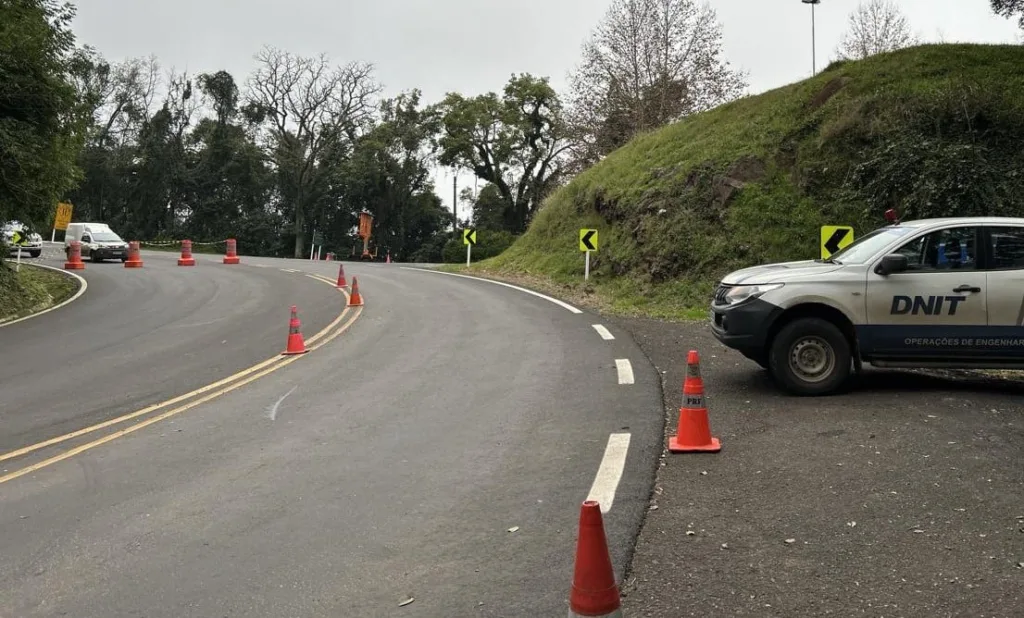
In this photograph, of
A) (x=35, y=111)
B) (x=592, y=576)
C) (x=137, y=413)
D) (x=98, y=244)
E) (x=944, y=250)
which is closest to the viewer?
(x=592, y=576)

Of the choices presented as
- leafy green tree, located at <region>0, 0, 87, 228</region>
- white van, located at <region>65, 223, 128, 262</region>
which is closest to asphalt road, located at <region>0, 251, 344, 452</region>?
leafy green tree, located at <region>0, 0, 87, 228</region>

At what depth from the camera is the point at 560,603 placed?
3.90m

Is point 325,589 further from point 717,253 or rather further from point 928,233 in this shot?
point 717,253

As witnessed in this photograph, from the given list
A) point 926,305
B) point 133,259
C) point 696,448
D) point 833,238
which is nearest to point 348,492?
point 696,448

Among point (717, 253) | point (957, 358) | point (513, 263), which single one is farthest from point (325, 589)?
point (513, 263)

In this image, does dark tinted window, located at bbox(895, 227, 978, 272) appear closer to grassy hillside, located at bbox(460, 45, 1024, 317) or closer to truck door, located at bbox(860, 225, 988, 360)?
truck door, located at bbox(860, 225, 988, 360)

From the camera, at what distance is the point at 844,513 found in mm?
4969

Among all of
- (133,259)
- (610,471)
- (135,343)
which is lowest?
(610,471)

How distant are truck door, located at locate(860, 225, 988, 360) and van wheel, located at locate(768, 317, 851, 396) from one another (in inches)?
11.6

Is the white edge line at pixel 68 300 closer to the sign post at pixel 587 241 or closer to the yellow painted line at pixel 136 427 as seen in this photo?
the yellow painted line at pixel 136 427

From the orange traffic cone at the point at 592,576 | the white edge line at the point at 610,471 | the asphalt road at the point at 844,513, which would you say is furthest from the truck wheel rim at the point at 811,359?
the orange traffic cone at the point at 592,576

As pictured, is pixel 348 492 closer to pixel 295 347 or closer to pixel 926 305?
pixel 926 305

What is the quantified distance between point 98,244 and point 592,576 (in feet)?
119

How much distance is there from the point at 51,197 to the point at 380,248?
49116mm
